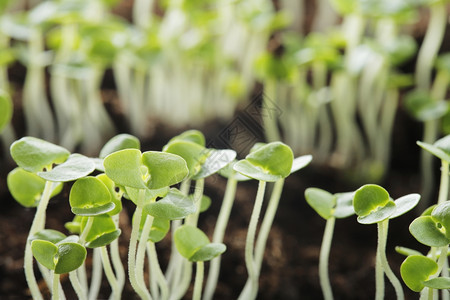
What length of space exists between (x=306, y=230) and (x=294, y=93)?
48 centimetres

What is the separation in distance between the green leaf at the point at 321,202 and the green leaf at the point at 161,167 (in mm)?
210

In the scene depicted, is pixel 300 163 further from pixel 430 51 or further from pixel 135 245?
pixel 430 51

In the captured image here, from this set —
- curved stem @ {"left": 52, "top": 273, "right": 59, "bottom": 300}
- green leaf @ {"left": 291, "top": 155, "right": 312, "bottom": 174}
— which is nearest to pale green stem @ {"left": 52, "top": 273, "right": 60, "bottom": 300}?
curved stem @ {"left": 52, "top": 273, "right": 59, "bottom": 300}

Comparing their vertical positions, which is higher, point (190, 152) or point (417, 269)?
point (190, 152)

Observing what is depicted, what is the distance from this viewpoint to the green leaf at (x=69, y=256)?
66 centimetres

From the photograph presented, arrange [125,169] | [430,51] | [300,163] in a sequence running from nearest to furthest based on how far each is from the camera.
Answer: [125,169] < [300,163] < [430,51]

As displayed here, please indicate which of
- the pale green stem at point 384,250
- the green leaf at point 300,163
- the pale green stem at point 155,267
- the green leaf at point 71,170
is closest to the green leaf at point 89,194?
the green leaf at point 71,170

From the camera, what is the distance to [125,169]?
65 cm

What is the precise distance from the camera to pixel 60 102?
1.55m

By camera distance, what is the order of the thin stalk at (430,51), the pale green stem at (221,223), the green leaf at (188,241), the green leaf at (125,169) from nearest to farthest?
the green leaf at (125,169)
the green leaf at (188,241)
the pale green stem at (221,223)
the thin stalk at (430,51)

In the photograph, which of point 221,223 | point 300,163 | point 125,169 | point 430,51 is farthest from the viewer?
point 430,51

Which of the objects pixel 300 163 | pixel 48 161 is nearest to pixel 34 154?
pixel 48 161

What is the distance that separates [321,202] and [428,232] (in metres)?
0.16

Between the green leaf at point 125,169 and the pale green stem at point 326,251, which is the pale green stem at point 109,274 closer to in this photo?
the green leaf at point 125,169
